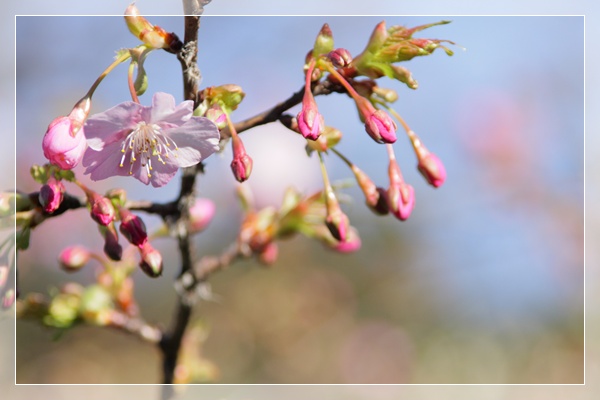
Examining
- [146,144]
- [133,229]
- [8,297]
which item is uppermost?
[146,144]

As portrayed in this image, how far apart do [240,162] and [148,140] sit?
180 millimetres

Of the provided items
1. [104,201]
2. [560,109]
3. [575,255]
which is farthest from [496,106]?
[104,201]

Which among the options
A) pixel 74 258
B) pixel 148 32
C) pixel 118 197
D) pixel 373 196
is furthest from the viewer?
pixel 74 258

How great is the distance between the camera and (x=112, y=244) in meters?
0.98

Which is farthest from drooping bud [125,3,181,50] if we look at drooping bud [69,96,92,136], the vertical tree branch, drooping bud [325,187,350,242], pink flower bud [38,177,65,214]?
drooping bud [325,187,350,242]

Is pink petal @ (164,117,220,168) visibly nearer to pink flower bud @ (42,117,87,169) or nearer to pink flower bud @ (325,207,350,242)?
pink flower bud @ (42,117,87,169)

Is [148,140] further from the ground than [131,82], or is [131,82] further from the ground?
[131,82]

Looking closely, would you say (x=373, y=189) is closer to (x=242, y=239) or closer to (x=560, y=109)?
(x=242, y=239)

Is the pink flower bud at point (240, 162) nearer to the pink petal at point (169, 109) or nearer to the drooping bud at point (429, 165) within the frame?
the pink petal at point (169, 109)

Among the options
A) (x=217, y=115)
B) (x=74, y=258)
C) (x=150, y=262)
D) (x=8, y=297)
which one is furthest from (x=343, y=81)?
(x=74, y=258)

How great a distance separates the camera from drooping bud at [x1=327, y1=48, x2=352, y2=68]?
0.87 metres

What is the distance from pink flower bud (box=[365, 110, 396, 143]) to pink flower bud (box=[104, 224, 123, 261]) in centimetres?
42

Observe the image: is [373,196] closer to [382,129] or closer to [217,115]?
[382,129]

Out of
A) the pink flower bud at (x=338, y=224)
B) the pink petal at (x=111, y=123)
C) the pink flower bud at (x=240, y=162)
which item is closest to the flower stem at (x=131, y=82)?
the pink petal at (x=111, y=123)
